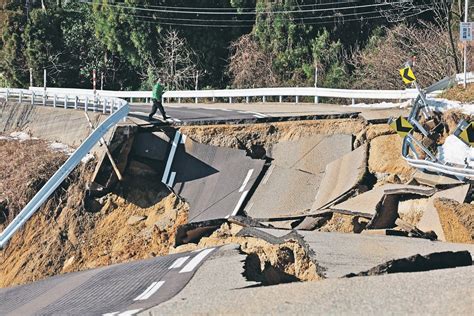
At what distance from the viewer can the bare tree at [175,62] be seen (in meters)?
44.4

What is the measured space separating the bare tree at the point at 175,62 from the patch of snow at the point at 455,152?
2828 cm

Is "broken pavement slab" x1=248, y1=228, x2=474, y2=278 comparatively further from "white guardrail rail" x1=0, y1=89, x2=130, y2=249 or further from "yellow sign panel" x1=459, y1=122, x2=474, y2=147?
"white guardrail rail" x1=0, y1=89, x2=130, y2=249

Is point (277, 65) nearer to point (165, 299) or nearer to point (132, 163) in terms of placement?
point (132, 163)

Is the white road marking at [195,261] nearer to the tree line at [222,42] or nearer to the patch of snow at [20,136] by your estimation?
the patch of snow at [20,136]

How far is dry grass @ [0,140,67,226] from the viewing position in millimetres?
23109

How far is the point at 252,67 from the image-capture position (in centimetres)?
4328

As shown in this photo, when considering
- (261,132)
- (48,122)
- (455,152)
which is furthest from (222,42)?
(455,152)

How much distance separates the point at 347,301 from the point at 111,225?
44.0 feet

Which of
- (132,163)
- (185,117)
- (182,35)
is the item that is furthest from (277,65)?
(132,163)

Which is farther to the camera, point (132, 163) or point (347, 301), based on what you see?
point (132, 163)

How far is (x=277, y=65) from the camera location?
141ft

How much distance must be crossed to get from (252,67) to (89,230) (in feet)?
76.3

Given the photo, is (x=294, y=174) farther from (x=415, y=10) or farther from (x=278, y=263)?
(x=415, y=10)

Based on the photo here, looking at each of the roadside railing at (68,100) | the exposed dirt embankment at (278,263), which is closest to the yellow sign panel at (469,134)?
the exposed dirt embankment at (278,263)
